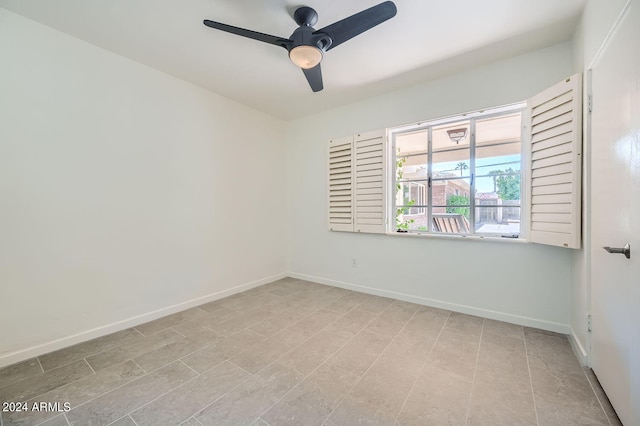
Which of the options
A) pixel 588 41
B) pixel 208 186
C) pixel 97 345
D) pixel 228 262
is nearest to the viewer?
pixel 588 41

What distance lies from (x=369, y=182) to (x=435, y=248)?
1.21m

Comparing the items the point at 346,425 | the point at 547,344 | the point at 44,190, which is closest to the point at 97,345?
the point at 44,190

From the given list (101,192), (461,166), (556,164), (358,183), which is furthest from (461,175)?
(101,192)

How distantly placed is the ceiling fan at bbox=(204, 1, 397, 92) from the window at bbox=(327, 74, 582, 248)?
1.66m

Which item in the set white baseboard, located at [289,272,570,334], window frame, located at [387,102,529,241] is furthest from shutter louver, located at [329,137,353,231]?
white baseboard, located at [289,272,570,334]

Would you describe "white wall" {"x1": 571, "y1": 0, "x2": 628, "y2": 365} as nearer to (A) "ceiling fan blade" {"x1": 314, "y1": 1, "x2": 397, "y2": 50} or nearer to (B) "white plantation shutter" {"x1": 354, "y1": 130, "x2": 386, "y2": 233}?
(A) "ceiling fan blade" {"x1": 314, "y1": 1, "x2": 397, "y2": 50}

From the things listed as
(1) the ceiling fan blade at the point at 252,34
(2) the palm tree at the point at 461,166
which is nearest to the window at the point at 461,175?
(2) the palm tree at the point at 461,166

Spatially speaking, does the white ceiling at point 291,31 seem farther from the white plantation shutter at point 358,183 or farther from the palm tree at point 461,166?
the palm tree at point 461,166

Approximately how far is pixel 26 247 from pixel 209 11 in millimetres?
2375

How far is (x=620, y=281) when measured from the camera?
4.39 ft

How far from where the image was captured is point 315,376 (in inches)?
69.9

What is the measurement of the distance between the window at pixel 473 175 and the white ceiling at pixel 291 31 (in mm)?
561

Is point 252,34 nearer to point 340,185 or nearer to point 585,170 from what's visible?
point 340,185

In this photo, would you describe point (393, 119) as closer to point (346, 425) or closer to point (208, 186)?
point (208, 186)
